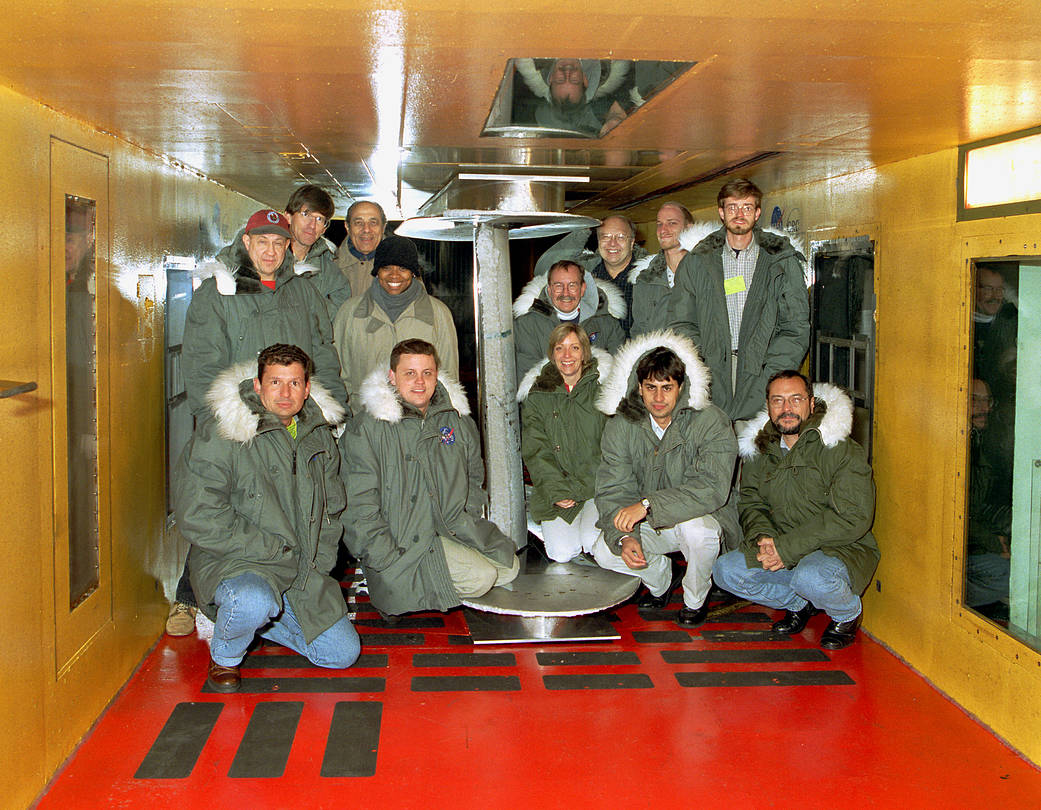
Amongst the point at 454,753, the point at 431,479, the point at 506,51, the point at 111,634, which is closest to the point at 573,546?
the point at 431,479

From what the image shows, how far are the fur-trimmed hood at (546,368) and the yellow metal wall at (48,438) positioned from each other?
2.08m

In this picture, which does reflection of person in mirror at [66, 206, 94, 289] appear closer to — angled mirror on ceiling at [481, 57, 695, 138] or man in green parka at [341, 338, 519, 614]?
man in green parka at [341, 338, 519, 614]

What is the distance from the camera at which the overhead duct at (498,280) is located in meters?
5.48

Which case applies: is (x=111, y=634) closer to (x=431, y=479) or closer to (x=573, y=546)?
(x=431, y=479)

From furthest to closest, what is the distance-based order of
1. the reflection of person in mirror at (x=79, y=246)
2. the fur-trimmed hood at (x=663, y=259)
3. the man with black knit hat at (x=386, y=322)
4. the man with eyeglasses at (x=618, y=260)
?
the man with eyeglasses at (x=618, y=260)
the fur-trimmed hood at (x=663, y=259)
the man with black knit hat at (x=386, y=322)
the reflection of person in mirror at (x=79, y=246)

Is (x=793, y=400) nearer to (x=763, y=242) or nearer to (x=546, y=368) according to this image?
(x=763, y=242)

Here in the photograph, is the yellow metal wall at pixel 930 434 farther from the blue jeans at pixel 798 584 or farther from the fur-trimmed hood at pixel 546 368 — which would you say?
the fur-trimmed hood at pixel 546 368

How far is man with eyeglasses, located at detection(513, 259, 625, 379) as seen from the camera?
614cm

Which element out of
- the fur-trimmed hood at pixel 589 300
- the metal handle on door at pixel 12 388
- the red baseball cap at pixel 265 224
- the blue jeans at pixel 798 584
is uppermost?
the red baseball cap at pixel 265 224

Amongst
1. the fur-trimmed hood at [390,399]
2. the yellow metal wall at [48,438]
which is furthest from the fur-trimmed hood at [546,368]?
the yellow metal wall at [48,438]

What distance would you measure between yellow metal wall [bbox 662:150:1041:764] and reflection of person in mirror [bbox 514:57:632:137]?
1631 mm

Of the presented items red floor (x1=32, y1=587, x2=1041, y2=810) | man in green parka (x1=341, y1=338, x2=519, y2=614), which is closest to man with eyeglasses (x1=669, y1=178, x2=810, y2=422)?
red floor (x1=32, y1=587, x2=1041, y2=810)

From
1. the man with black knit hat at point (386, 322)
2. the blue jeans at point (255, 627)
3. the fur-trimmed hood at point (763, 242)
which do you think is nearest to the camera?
the blue jeans at point (255, 627)

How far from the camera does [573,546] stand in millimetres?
5770
